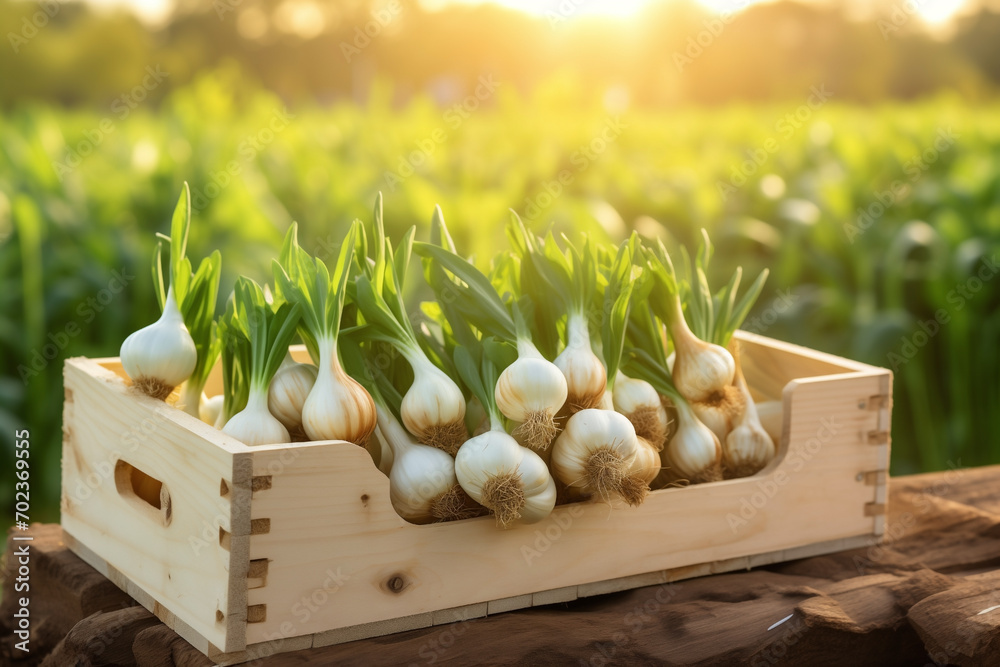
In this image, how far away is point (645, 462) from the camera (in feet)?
3.59

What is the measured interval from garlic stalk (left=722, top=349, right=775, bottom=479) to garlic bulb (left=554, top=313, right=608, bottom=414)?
28cm

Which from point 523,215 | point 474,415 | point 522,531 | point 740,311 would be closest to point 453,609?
point 522,531

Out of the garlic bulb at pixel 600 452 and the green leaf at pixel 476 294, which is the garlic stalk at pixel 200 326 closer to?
the green leaf at pixel 476 294

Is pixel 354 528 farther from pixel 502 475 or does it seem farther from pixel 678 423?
pixel 678 423

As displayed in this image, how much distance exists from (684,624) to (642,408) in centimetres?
26

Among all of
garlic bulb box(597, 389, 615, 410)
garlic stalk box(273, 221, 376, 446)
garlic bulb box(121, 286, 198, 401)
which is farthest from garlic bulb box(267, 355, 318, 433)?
garlic bulb box(597, 389, 615, 410)

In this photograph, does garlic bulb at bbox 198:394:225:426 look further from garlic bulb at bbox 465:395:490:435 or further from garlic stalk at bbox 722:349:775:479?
garlic stalk at bbox 722:349:775:479

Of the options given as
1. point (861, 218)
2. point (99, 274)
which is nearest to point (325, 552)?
point (99, 274)

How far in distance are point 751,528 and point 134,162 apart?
258cm

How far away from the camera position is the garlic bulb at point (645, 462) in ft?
3.54

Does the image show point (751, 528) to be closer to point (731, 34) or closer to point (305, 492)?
point (305, 492)

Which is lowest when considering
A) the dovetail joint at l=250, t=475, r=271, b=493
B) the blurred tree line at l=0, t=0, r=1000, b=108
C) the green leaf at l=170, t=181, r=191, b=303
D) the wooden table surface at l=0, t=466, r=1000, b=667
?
the wooden table surface at l=0, t=466, r=1000, b=667

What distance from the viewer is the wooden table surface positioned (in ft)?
3.35

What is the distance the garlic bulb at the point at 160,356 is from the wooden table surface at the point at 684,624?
0.89 ft
